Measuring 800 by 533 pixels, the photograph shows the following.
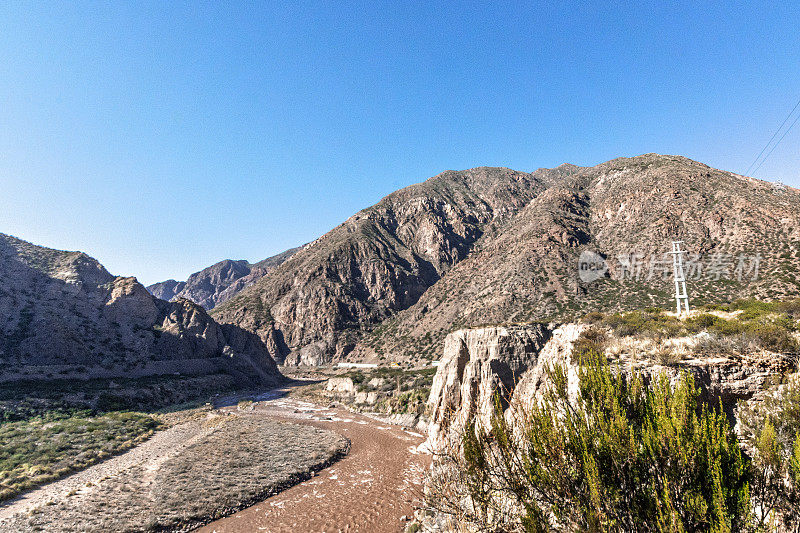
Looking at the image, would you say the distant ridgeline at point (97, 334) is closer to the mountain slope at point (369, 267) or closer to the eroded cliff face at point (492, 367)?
the mountain slope at point (369, 267)

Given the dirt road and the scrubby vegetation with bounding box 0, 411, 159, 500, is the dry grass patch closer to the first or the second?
the dirt road

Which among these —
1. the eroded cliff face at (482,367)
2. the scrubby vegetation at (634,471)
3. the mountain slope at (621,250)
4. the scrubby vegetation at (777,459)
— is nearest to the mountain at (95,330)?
the mountain slope at (621,250)

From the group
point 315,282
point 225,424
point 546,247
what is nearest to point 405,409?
point 225,424

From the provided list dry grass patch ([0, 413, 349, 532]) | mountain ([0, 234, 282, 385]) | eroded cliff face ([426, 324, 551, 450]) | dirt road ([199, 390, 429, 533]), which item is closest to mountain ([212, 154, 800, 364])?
eroded cliff face ([426, 324, 551, 450])

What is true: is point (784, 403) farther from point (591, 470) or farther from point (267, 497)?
point (267, 497)

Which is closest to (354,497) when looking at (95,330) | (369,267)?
(95,330)

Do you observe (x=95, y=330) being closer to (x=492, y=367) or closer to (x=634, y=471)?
(x=492, y=367)
